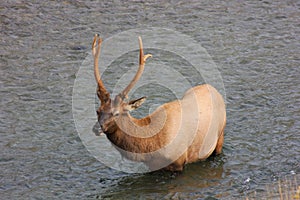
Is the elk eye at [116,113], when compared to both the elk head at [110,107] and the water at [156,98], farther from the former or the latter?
the water at [156,98]

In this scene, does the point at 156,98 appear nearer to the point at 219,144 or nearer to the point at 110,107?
the point at 219,144

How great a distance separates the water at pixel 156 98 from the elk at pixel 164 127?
0.33 m

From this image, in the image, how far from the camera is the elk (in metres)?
8.16

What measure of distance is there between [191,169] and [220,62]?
3707 mm

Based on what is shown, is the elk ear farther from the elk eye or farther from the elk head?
the elk eye

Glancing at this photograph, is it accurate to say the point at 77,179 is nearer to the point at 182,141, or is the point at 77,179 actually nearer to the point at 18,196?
the point at 18,196

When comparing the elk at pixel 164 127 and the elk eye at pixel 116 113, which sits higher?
the elk eye at pixel 116 113

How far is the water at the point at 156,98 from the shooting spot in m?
Result: 8.57

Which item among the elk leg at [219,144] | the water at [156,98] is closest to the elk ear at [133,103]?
the water at [156,98]

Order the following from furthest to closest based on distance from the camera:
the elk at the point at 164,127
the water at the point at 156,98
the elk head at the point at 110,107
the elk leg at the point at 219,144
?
the elk leg at the point at 219,144 → the water at the point at 156,98 → the elk at the point at 164,127 → the elk head at the point at 110,107

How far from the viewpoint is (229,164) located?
29.8ft

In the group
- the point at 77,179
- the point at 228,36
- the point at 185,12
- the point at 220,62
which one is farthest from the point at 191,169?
the point at 185,12

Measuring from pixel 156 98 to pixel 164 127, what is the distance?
2.29 m

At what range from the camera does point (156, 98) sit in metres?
10.8
